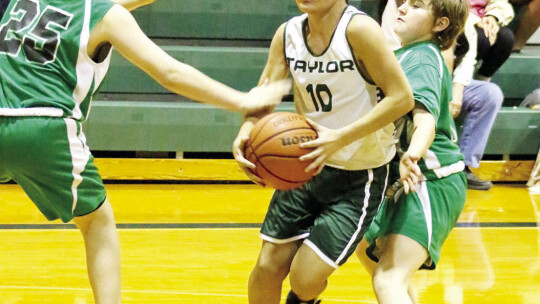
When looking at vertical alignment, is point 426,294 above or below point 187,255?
above

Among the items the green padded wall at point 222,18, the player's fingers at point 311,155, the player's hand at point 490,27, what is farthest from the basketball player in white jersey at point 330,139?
the green padded wall at point 222,18

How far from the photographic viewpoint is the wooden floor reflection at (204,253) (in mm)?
3977

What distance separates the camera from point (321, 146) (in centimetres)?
274

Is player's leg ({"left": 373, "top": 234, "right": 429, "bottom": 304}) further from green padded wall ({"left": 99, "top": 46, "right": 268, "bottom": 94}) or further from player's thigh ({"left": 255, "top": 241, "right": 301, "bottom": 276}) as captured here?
green padded wall ({"left": 99, "top": 46, "right": 268, "bottom": 94})

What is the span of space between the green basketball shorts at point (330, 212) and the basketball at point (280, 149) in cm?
26

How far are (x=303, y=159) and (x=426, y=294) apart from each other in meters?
1.63

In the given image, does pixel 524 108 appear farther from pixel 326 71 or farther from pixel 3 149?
pixel 3 149

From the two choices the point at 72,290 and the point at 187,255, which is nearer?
the point at 72,290

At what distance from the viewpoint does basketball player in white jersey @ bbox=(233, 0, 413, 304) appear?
2.79 meters

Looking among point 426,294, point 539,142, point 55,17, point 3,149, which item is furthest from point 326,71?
point 539,142

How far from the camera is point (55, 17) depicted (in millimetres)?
2787

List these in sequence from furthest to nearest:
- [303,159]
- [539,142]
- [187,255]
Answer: [539,142] < [187,255] < [303,159]

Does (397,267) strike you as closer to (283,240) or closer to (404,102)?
(283,240)

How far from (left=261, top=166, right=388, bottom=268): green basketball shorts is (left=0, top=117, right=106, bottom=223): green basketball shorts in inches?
26.9
